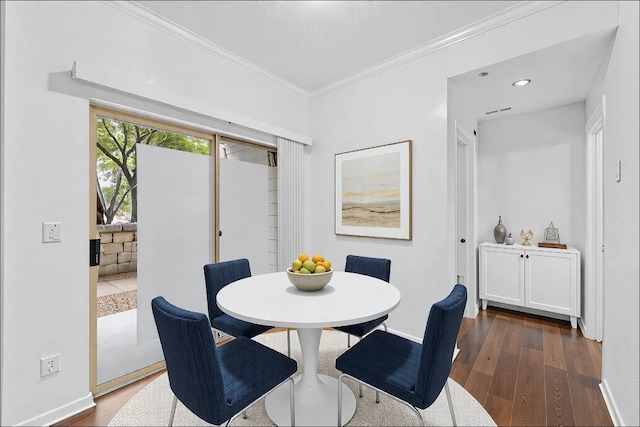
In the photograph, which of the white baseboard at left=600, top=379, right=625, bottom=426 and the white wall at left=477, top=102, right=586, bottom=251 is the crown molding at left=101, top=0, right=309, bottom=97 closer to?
the white wall at left=477, top=102, right=586, bottom=251

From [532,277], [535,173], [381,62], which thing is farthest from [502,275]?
[381,62]

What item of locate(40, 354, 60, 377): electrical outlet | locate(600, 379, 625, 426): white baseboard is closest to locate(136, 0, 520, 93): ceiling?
locate(40, 354, 60, 377): electrical outlet

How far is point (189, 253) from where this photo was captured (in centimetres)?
259

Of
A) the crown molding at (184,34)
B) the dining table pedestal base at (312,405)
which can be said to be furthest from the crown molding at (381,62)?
the dining table pedestal base at (312,405)

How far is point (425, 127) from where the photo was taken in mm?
2688

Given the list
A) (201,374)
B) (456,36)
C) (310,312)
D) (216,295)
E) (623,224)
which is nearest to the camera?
(201,374)

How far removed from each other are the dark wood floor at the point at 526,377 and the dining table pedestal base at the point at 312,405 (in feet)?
2.90

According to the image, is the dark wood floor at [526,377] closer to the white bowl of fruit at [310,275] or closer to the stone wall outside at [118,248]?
the stone wall outside at [118,248]

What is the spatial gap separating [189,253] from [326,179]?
1.66 meters

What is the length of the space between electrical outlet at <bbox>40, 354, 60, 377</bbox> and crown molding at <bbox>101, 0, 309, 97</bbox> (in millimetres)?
2275

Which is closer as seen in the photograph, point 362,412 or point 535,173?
point 362,412

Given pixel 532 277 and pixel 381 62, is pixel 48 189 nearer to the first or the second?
pixel 381 62

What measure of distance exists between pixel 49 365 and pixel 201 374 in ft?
4.30

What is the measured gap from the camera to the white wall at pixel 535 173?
3.42 metres
